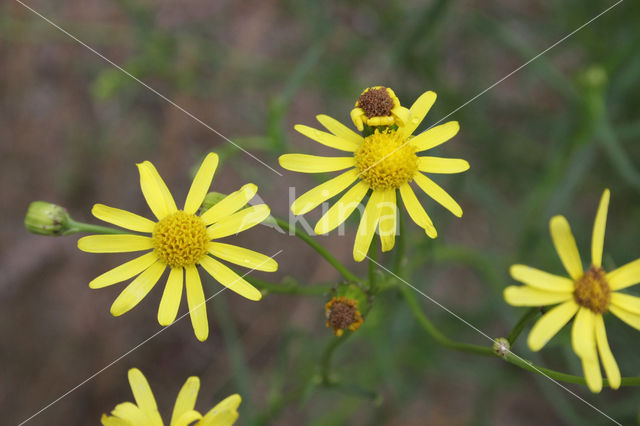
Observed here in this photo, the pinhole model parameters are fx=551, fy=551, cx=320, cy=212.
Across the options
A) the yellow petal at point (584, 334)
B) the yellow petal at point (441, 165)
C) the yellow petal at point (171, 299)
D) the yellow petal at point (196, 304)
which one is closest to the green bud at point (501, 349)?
the yellow petal at point (584, 334)

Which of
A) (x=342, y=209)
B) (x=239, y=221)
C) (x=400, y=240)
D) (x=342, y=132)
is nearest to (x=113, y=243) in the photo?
(x=239, y=221)

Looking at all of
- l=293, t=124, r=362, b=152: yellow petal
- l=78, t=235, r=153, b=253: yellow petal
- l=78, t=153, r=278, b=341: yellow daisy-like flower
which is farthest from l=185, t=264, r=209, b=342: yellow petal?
l=293, t=124, r=362, b=152: yellow petal

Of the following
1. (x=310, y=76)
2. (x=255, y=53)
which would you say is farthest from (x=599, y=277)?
(x=255, y=53)

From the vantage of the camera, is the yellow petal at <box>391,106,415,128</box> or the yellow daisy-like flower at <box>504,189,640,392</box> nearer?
the yellow daisy-like flower at <box>504,189,640,392</box>

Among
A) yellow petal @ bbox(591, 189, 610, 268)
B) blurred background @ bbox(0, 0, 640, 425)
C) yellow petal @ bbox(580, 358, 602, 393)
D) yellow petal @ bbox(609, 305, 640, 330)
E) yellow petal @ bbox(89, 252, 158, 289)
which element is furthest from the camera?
blurred background @ bbox(0, 0, 640, 425)

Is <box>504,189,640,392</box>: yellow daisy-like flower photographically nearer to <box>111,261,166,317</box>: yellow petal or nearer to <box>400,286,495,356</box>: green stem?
<box>400,286,495,356</box>: green stem

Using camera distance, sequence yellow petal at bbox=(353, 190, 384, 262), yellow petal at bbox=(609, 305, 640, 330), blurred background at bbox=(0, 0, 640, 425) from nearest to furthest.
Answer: yellow petal at bbox=(609, 305, 640, 330)
yellow petal at bbox=(353, 190, 384, 262)
blurred background at bbox=(0, 0, 640, 425)

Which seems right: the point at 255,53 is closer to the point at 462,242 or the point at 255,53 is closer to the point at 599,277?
the point at 462,242

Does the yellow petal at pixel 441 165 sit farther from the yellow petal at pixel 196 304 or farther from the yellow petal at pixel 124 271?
the yellow petal at pixel 124 271
